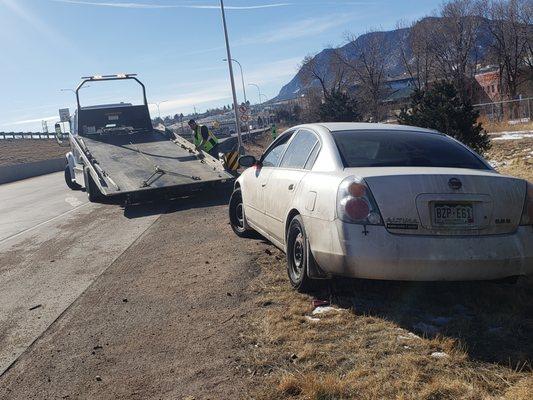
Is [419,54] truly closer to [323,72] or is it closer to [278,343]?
[323,72]

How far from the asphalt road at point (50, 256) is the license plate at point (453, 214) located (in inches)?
136

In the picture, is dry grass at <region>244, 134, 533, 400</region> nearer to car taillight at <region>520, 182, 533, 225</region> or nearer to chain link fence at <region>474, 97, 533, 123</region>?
car taillight at <region>520, 182, 533, 225</region>

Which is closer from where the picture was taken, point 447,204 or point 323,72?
point 447,204

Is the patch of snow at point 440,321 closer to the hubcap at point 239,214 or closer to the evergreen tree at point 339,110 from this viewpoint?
the hubcap at point 239,214

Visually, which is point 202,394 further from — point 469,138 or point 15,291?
point 469,138

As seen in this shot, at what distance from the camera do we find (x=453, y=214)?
415cm

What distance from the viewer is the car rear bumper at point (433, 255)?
4.09 meters

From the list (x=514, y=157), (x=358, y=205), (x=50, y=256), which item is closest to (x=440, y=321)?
(x=358, y=205)

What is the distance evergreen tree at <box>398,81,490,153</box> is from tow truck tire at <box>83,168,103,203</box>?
8.08 metres

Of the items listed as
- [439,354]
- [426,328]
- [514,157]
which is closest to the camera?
[439,354]

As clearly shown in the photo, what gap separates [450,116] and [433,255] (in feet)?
31.9

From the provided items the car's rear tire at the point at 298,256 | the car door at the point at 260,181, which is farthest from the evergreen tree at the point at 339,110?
the car's rear tire at the point at 298,256

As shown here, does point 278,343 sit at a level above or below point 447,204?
below

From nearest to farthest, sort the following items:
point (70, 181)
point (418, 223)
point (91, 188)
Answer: point (418, 223) → point (91, 188) → point (70, 181)
